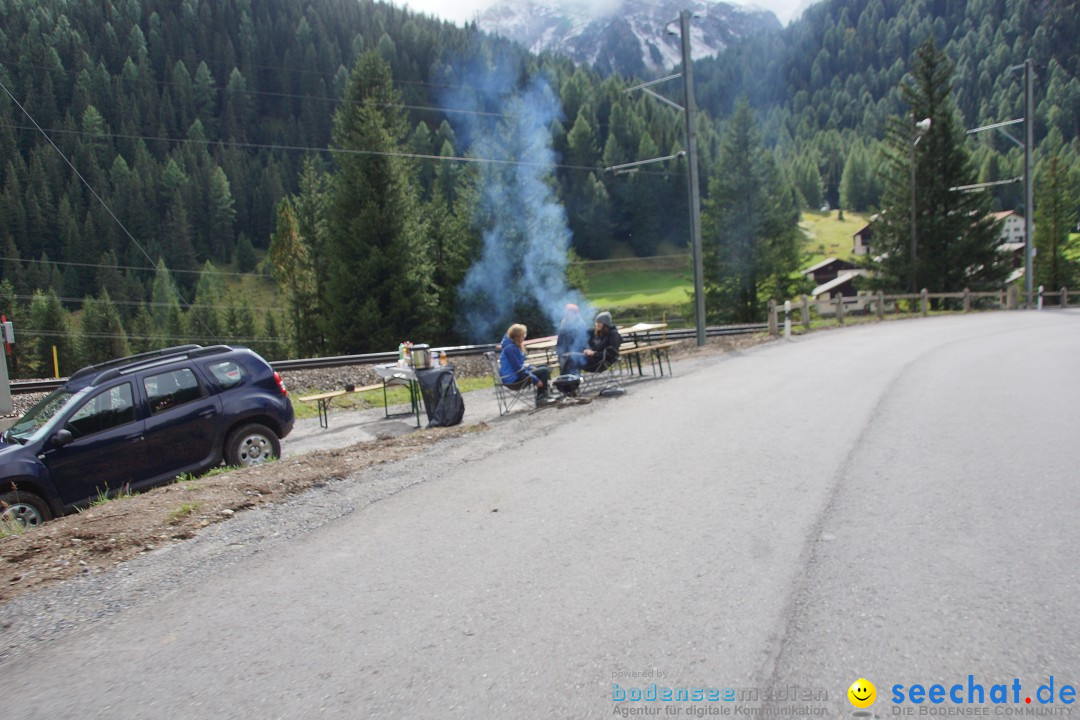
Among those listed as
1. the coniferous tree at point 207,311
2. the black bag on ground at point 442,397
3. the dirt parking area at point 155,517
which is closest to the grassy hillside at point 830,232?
the coniferous tree at point 207,311

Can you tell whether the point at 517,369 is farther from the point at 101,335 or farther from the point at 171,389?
the point at 101,335

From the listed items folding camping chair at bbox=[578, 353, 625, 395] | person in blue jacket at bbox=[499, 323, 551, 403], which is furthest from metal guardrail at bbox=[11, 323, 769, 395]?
person in blue jacket at bbox=[499, 323, 551, 403]

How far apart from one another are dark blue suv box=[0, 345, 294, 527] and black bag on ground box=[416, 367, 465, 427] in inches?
96.0

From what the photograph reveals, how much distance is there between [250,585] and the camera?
183 inches

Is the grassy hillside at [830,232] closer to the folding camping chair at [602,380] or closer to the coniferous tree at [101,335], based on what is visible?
the coniferous tree at [101,335]

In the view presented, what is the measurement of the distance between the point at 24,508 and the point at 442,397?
5718 mm

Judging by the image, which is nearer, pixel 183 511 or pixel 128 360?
pixel 183 511

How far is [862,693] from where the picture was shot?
123 inches

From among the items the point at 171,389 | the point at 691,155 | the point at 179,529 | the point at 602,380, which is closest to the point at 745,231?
the point at 691,155

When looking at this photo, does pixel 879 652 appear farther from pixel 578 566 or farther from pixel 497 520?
pixel 497 520

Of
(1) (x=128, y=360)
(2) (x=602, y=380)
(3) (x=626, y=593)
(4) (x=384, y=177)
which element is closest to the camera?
(3) (x=626, y=593)

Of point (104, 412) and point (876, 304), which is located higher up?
point (104, 412)

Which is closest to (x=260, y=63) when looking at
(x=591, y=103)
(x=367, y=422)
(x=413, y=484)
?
(x=591, y=103)

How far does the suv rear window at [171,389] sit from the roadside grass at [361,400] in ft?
23.7
